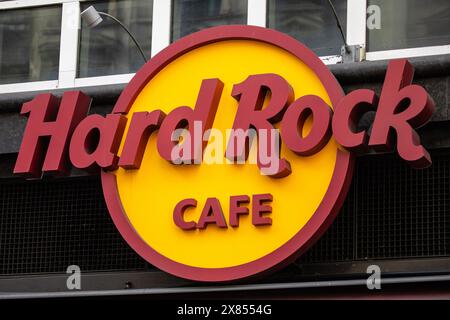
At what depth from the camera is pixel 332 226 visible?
15.6 meters

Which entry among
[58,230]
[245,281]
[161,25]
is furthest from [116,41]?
[245,281]

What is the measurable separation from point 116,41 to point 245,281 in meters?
4.43

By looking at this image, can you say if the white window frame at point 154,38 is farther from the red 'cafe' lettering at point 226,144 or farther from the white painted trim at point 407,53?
the red 'cafe' lettering at point 226,144

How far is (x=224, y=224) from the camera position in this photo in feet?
49.7

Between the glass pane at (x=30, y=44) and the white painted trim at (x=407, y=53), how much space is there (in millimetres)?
4586

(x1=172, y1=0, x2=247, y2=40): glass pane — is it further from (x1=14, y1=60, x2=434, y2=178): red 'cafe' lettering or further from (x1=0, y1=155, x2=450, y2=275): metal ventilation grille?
(x1=0, y1=155, x2=450, y2=275): metal ventilation grille

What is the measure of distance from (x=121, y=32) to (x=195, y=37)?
6.60 ft

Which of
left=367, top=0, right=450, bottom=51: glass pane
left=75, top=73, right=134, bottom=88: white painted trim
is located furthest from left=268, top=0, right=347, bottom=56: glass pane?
left=75, top=73, right=134, bottom=88: white painted trim

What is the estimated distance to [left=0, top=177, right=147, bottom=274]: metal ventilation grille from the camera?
1666 centimetres

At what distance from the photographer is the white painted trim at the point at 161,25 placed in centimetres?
1725

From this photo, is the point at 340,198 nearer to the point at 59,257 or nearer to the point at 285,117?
the point at 285,117

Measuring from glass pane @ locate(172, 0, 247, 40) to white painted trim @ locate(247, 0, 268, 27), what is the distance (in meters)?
0.18

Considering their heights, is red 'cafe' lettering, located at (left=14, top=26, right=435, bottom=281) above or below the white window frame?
below
